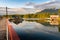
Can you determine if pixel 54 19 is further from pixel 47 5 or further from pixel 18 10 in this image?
pixel 18 10

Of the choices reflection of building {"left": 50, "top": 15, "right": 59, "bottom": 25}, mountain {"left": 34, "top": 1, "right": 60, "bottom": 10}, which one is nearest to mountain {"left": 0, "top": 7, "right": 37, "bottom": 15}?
mountain {"left": 34, "top": 1, "right": 60, "bottom": 10}

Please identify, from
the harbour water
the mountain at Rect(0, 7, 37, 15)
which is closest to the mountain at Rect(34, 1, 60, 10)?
the mountain at Rect(0, 7, 37, 15)

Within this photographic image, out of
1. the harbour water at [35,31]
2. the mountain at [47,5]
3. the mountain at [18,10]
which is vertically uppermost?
the mountain at [47,5]

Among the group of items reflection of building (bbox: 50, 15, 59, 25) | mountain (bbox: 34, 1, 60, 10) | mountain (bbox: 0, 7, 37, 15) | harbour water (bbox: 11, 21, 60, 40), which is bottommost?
harbour water (bbox: 11, 21, 60, 40)

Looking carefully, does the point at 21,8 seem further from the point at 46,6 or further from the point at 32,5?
the point at 46,6

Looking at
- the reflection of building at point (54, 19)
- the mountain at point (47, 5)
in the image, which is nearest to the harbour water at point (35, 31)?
the reflection of building at point (54, 19)

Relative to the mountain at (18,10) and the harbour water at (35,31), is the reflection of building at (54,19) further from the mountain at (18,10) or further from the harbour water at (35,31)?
the mountain at (18,10)

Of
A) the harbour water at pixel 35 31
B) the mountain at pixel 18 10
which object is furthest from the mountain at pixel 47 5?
the harbour water at pixel 35 31

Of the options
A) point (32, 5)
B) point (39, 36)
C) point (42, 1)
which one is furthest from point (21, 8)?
point (39, 36)

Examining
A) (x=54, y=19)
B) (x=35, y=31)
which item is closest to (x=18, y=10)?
(x=35, y=31)

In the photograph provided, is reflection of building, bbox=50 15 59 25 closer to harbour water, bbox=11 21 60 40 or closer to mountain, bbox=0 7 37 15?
harbour water, bbox=11 21 60 40

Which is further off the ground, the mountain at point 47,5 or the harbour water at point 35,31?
the mountain at point 47,5

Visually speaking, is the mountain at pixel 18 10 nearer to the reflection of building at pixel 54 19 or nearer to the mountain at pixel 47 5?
the mountain at pixel 47 5

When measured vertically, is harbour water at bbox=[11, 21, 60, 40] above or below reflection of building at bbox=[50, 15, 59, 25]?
below
